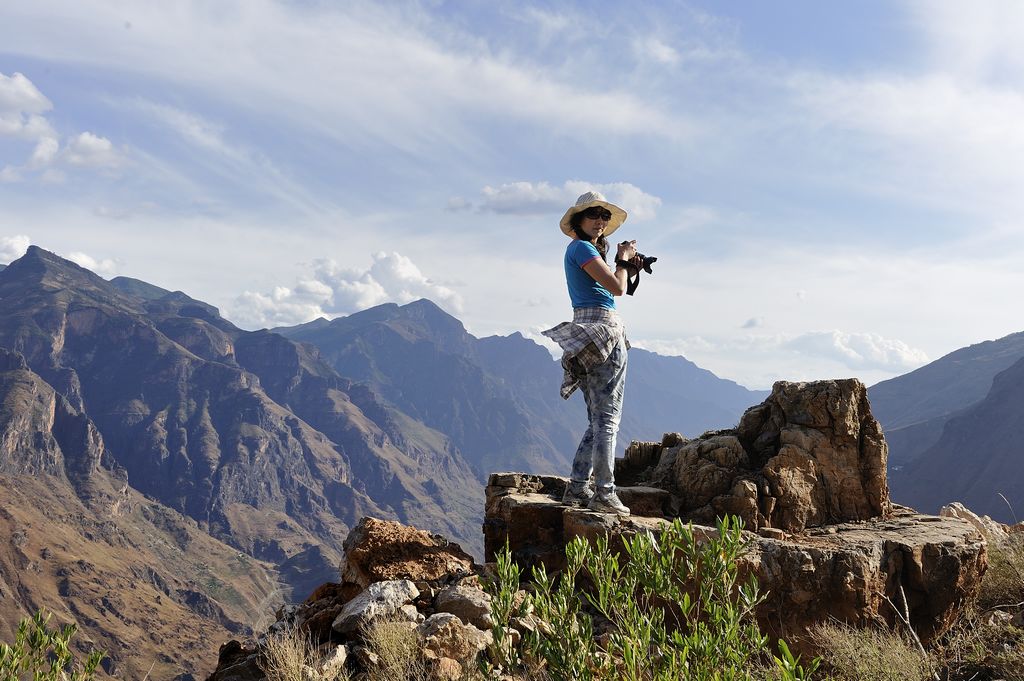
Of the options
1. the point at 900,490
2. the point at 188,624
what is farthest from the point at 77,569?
the point at 900,490

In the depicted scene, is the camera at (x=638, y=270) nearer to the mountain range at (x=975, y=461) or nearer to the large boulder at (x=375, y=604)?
the large boulder at (x=375, y=604)

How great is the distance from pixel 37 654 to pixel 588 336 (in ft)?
Answer: 17.1

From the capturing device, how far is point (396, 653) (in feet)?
16.4

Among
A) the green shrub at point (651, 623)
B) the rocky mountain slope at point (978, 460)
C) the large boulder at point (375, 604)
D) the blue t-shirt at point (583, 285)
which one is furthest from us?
the rocky mountain slope at point (978, 460)

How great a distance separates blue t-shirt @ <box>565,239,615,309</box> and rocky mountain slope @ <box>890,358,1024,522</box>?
505 feet

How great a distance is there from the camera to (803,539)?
25.3 ft

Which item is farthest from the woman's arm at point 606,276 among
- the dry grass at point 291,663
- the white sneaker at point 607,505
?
the dry grass at point 291,663

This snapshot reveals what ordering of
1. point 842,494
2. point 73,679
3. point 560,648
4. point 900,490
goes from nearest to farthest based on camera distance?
point 560,648 → point 73,679 → point 842,494 → point 900,490

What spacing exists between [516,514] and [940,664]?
4.49m

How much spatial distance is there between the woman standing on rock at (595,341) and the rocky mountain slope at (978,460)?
154 metres

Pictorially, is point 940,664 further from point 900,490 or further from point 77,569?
point 77,569

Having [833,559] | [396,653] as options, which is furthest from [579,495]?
[396,653]

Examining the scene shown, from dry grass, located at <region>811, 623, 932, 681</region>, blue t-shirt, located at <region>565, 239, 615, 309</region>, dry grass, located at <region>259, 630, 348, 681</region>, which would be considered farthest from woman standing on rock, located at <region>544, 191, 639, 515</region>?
dry grass, located at <region>259, 630, 348, 681</region>

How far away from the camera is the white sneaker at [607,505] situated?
7.40 meters
